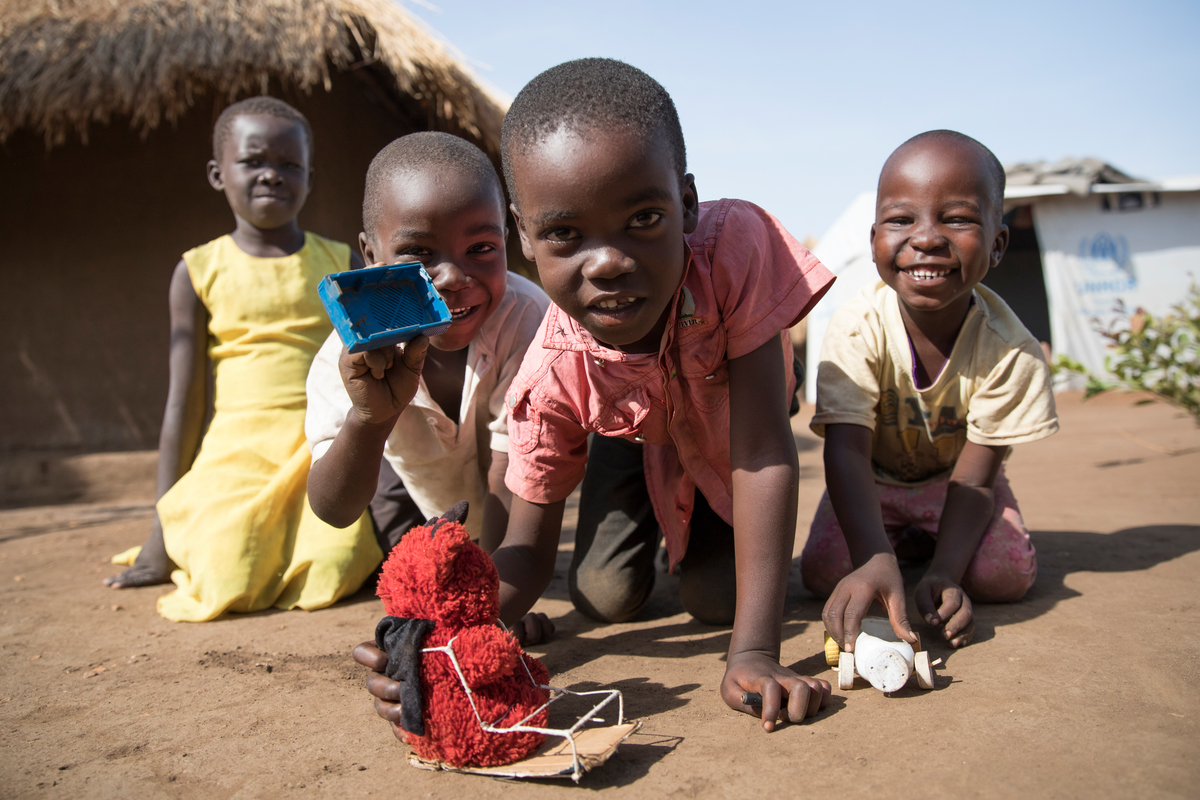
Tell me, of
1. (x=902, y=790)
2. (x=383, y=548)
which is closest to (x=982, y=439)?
(x=902, y=790)

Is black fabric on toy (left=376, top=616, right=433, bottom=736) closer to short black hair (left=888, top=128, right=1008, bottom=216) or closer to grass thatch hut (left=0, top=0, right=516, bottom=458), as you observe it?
short black hair (left=888, top=128, right=1008, bottom=216)

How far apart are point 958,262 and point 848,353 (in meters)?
0.35

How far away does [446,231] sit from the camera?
1904 millimetres

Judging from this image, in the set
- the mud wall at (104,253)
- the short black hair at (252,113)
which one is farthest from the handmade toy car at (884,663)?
the mud wall at (104,253)

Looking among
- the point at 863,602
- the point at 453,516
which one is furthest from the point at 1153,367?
the point at 453,516

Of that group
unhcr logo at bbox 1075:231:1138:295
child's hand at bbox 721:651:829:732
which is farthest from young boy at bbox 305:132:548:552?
unhcr logo at bbox 1075:231:1138:295

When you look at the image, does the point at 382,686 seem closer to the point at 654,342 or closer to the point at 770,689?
the point at 770,689

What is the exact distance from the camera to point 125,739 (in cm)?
153

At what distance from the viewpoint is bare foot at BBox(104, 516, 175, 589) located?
268 centimetres

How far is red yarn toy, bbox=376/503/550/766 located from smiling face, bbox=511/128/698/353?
→ 448 millimetres

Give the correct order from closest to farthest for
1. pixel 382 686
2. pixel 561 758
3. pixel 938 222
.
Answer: pixel 561 758 < pixel 382 686 < pixel 938 222

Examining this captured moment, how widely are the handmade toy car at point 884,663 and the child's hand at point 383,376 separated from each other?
989 mm

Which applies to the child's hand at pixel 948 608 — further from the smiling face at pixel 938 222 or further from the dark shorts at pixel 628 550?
the smiling face at pixel 938 222

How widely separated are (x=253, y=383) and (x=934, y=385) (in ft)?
7.24
